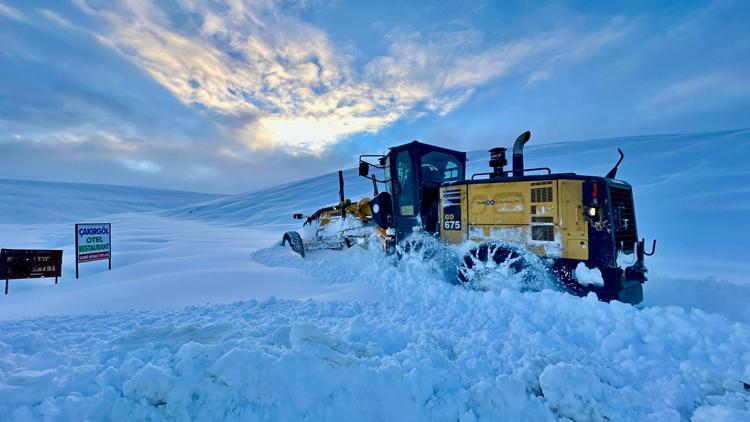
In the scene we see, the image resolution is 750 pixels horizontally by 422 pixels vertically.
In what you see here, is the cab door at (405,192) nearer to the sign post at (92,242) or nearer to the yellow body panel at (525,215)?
the yellow body panel at (525,215)

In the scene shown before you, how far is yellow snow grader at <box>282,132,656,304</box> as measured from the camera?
4625 mm

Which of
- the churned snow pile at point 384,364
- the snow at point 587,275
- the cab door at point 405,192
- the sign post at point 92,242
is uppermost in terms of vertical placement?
the cab door at point 405,192

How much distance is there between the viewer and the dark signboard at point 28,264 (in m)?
5.71

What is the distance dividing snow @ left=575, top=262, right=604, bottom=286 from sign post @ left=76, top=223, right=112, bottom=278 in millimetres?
8180

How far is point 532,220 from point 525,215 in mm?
121

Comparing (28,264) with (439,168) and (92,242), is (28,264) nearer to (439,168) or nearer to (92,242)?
(92,242)

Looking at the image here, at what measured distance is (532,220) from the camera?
5.09 m

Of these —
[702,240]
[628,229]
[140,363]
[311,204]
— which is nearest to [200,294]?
[140,363]

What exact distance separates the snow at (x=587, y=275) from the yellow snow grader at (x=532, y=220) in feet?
0.04

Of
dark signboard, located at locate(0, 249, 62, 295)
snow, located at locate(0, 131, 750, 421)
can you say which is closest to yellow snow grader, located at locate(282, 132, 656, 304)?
snow, located at locate(0, 131, 750, 421)

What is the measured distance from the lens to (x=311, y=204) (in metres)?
30.3

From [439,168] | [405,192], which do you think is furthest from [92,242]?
[439,168]

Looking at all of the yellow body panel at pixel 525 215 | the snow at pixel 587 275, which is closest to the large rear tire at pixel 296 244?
the yellow body panel at pixel 525 215

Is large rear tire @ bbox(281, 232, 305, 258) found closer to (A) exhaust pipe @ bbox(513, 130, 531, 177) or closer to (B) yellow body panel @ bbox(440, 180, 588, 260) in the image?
(B) yellow body panel @ bbox(440, 180, 588, 260)
